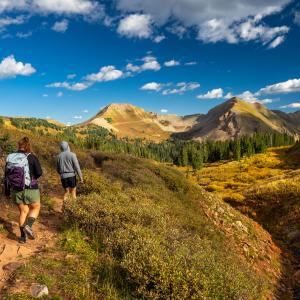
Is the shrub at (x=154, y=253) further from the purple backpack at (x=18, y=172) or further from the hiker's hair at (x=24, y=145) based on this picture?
the hiker's hair at (x=24, y=145)

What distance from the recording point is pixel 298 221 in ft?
87.8

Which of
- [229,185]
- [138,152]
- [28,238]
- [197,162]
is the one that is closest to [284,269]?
[28,238]

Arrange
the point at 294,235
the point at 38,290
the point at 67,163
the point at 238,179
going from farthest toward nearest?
the point at 238,179, the point at 294,235, the point at 67,163, the point at 38,290

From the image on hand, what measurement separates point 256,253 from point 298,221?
9.30m

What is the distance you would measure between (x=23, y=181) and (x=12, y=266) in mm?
2603

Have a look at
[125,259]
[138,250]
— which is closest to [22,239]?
[125,259]

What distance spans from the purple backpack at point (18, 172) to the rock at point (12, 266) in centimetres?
238

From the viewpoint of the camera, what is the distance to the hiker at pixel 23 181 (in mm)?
10195

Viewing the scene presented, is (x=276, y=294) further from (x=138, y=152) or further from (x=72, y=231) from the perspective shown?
(x=138, y=152)

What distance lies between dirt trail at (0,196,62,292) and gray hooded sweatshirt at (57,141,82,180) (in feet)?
5.57

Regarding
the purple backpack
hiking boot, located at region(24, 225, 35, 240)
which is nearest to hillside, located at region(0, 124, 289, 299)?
hiking boot, located at region(24, 225, 35, 240)

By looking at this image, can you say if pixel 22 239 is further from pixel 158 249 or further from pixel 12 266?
pixel 158 249

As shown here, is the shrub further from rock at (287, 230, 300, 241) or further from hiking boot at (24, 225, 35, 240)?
rock at (287, 230, 300, 241)

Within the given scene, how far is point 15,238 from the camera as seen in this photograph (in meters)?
10.5
